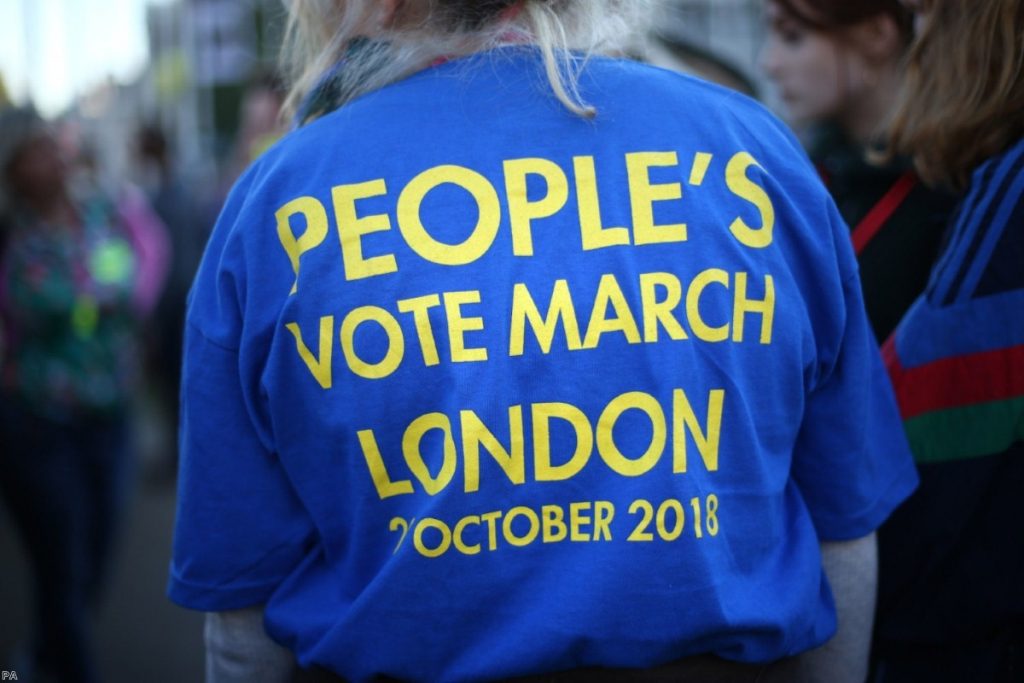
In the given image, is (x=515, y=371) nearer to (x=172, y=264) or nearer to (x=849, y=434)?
(x=849, y=434)

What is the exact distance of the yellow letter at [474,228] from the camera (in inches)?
51.1

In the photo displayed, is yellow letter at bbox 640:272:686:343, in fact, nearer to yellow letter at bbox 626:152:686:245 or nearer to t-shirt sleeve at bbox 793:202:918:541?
yellow letter at bbox 626:152:686:245

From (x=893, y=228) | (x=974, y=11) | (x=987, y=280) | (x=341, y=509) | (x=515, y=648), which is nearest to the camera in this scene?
(x=515, y=648)

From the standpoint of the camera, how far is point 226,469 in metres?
1.40

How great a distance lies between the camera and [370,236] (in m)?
1.31

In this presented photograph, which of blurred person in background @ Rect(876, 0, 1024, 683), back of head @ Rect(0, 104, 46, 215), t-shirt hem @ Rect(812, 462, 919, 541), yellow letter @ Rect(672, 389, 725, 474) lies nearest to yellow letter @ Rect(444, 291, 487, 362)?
yellow letter @ Rect(672, 389, 725, 474)

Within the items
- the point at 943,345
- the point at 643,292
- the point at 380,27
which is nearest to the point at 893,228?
the point at 943,345

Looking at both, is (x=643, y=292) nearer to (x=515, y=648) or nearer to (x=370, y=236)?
(x=370, y=236)

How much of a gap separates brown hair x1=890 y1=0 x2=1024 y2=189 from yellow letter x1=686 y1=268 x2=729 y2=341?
641 millimetres

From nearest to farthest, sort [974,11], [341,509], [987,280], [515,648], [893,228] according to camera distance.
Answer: [515,648] < [341,509] < [987,280] < [974,11] < [893,228]

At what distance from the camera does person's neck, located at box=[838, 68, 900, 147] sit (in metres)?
2.24

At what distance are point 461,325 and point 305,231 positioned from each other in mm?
232

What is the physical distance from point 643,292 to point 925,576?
675 millimetres

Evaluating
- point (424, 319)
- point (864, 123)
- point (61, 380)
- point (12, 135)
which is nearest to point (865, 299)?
point (864, 123)
